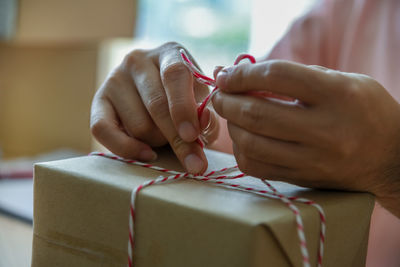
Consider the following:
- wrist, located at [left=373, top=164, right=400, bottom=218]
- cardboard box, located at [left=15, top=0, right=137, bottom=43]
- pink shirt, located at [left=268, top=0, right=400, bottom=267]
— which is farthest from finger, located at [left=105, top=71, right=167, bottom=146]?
cardboard box, located at [left=15, top=0, right=137, bottom=43]

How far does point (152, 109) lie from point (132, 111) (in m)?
0.05

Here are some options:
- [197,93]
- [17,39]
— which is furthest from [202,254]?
[17,39]

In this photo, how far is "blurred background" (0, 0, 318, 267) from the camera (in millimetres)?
1462

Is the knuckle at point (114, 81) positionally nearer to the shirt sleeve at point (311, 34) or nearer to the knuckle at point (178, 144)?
the knuckle at point (178, 144)

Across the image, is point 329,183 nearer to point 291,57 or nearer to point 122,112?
point 122,112

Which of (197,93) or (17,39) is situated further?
(17,39)

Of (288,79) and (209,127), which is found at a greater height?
(288,79)

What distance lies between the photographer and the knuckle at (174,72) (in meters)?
0.54

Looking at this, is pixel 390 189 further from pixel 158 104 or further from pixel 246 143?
pixel 158 104

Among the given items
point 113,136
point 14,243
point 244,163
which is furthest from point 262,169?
point 14,243

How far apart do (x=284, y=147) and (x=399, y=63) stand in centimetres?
60

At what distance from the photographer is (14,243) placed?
0.76m

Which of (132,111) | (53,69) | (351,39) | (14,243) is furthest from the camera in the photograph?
(53,69)

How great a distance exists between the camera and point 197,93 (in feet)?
1.95
